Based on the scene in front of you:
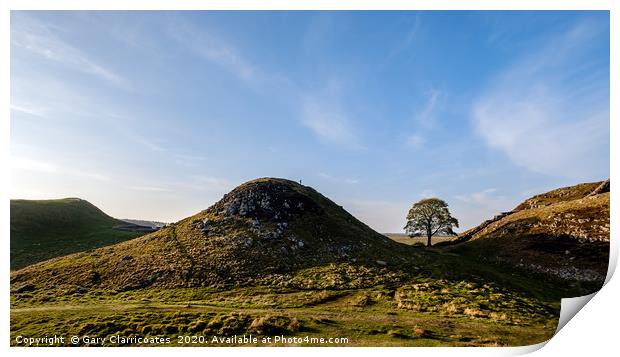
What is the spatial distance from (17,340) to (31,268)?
1230 inches

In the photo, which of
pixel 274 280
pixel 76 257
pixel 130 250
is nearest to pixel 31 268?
pixel 76 257

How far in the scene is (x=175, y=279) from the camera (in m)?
42.6

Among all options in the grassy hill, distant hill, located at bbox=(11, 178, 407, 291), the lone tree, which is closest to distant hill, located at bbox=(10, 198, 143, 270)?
distant hill, located at bbox=(11, 178, 407, 291)

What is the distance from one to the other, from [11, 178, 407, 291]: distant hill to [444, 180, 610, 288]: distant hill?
20.0m

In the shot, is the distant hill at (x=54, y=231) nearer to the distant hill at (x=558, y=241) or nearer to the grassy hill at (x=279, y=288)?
the grassy hill at (x=279, y=288)

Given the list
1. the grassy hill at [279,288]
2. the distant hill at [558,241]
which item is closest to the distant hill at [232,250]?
the grassy hill at [279,288]

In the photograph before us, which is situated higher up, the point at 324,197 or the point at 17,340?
the point at 324,197

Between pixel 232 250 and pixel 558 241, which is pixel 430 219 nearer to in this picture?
pixel 558 241

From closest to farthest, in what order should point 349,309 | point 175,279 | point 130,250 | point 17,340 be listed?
point 17,340 < point 349,309 < point 175,279 < point 130,250

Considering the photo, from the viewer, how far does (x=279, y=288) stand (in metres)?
40.5

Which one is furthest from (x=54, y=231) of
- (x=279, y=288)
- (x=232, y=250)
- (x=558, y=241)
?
(x=558, y=241)

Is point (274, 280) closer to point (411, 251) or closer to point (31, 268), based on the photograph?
point (411, 251)

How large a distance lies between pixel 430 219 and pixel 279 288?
52.5m

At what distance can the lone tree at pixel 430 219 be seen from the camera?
260 feet
